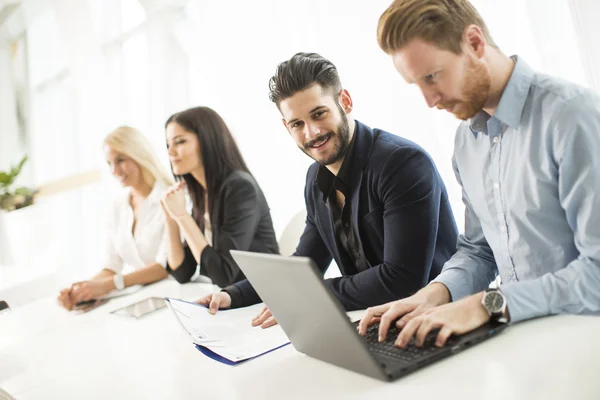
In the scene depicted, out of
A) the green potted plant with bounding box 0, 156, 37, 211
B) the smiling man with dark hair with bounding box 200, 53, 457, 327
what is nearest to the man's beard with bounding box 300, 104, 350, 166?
the smiling man with dark hair with bounding box 200, 53, 457, 327

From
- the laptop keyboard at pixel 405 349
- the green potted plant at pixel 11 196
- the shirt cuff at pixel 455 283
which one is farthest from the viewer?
the green potted plant at pixel 11 196

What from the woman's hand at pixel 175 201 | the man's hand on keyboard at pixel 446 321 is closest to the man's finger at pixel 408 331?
the man's hand on keyboard at pixel 446 321

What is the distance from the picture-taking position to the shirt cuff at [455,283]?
1.34 meters

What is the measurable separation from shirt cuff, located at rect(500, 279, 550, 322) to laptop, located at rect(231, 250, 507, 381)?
0.13 ft

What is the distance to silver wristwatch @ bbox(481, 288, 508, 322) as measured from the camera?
1111 millimetres

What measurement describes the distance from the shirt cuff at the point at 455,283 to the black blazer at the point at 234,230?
1235mm

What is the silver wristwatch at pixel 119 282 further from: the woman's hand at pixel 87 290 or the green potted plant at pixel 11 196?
Result: the green potted plant at pixel 11 196

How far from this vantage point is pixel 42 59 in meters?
5.12

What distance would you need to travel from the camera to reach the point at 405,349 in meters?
1.10

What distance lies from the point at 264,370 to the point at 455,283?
1.54 feet

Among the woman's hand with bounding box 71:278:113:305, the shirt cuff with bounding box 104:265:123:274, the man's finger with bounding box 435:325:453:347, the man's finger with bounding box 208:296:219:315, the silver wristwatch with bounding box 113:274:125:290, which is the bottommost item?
the shirt cuff with bounding box 104:265:123:274

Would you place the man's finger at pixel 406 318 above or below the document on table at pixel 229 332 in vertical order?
above

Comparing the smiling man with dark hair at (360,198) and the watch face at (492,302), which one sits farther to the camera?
the smiling man with dark hair at (360,198)

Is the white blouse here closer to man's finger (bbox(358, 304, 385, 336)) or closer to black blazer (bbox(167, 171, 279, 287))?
black blazer (bbox(167, 171, 279, 287))
